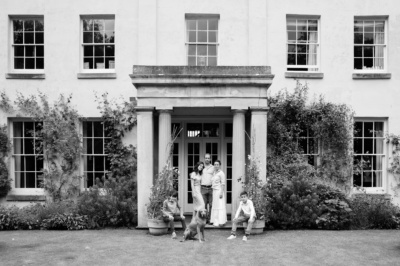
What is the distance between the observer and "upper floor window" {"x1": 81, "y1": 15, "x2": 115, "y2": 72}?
15.6 metres

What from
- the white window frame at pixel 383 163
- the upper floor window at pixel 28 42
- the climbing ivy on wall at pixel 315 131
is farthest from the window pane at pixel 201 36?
the white window frame at pixel 383 163

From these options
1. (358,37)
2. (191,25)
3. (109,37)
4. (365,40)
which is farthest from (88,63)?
(365,40)

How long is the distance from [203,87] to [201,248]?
4.61 metres

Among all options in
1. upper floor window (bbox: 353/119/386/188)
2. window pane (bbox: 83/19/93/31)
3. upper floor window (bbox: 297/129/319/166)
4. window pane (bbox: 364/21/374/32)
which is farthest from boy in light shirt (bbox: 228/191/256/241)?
window pane (bbox: 83/19/93/31)

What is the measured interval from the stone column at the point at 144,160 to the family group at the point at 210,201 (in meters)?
0.87

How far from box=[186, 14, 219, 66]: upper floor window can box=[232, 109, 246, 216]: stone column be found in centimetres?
339

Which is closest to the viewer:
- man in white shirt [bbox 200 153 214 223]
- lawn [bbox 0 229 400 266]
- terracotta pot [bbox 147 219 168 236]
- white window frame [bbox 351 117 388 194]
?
lawn [bbox 0 229 400 266]

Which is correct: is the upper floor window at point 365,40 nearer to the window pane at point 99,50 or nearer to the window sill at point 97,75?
the window sill at point 97,75

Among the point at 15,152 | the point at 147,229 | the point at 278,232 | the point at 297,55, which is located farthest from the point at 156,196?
the point at 297,55

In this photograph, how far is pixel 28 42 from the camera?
15.7 metres

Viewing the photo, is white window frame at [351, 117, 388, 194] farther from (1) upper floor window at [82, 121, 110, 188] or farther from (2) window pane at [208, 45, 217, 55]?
(1) upper floor window at [82, 121, 110, 188]

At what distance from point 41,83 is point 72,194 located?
3.99 m

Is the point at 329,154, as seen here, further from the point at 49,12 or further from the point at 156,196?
the point at 49,12

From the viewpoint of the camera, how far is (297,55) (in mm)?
15711
